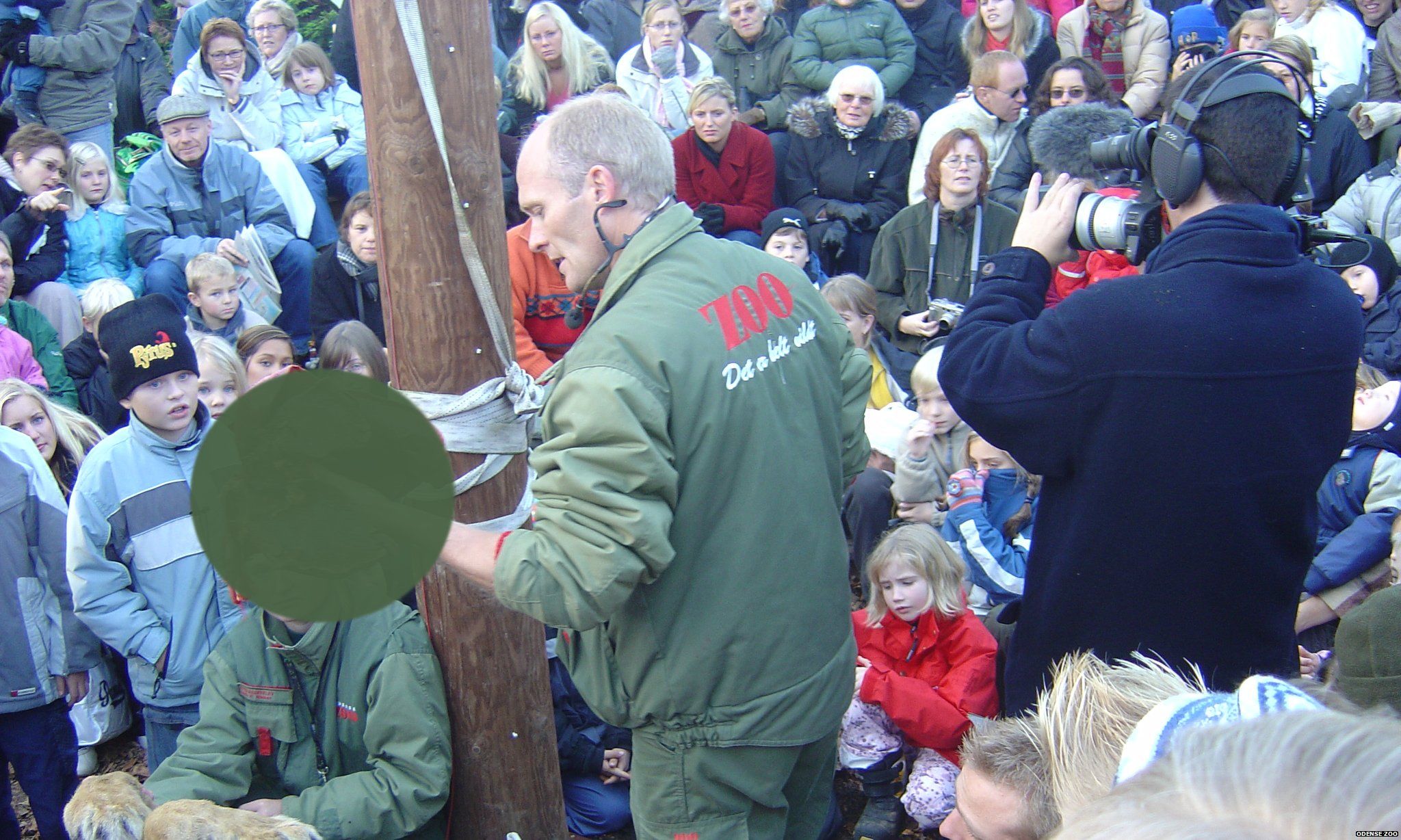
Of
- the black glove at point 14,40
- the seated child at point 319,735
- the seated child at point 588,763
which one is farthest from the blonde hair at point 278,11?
the seated child at point 319,735

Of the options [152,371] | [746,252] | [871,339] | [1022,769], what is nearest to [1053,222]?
[746,252]

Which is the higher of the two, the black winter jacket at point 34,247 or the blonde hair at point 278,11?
the blonde hair at point 278,11

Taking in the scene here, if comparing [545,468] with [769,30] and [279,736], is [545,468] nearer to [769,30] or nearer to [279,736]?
[279,736]

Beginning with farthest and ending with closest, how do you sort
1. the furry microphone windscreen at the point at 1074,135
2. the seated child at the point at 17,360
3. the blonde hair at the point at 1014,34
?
the blonde hair at the point at 1014,34, the seated child at the point at 17,360, the furry microphone windscreen at the point at 1074,135

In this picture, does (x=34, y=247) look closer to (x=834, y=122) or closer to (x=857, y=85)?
(x=834, y=122)

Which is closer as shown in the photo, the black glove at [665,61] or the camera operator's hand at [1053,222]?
the camera operator's hand at [1053,222]

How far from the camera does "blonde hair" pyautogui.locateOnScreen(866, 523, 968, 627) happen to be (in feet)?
11.9

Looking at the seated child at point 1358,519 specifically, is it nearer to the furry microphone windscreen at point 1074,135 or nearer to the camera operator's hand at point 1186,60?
the furry microphone windscreen at point 1074,135

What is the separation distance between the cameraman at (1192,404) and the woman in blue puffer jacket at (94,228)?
5.36 metres

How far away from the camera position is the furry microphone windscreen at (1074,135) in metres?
2.42

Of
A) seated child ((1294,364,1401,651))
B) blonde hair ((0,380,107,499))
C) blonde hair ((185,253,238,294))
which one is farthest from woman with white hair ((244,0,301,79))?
seated child ((1294,364,1401,651))

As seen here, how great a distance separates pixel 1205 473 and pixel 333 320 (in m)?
4.77

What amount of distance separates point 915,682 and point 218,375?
2892 mm

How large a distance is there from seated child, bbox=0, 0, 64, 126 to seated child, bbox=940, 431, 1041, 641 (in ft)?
21.4
